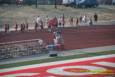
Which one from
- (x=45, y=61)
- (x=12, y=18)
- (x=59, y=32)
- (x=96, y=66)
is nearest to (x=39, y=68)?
(x=45, y=61)

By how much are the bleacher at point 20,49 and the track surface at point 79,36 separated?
0.58 m

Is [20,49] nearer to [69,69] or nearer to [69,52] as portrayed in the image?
[69,52]

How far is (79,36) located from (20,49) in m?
4.45

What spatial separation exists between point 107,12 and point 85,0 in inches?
52.1

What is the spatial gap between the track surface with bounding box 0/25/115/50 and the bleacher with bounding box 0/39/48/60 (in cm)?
58

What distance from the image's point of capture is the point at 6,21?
13180 millimetres

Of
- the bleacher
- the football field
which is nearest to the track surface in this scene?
the bleacher

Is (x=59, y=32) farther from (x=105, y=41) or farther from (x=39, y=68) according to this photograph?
(x=39, y=68)

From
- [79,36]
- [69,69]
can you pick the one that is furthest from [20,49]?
[79,36]

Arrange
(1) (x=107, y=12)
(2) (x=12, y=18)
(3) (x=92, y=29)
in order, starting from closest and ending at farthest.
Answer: (2) (x=12, y=18)
(1) (x=107, y=12)
(3) (x=92, y=29)

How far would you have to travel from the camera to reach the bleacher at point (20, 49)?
40.8 feet

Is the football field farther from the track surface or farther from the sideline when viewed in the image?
the track surface

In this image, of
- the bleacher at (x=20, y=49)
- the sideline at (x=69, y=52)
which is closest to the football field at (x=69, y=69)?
the sideline at (x=69, y=52)

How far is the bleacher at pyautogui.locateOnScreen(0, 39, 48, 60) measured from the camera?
12.4m
